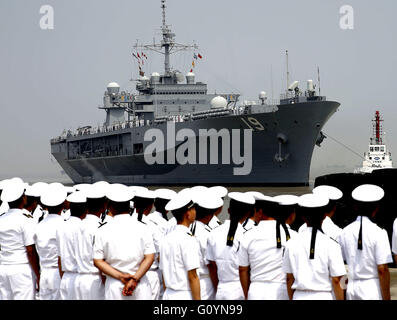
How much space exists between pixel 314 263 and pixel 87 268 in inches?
79.9

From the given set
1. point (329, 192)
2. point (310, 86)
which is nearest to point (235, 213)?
point (329, 192)

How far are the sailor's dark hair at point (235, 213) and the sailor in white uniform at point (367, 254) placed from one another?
2.69ft

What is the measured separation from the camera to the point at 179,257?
17.1 feet

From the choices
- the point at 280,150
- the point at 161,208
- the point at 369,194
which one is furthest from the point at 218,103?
the point at 369,194

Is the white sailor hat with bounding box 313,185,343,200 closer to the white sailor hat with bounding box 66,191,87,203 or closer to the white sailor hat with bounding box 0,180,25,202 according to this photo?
the white sailor hat with bounding box 66,191,87,203

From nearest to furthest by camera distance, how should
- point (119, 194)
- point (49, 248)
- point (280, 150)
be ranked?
point (119, 194), point (49, 248), point (280, 150)

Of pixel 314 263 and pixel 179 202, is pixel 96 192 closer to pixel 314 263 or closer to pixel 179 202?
pixel 179 202

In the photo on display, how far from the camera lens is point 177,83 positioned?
183ft

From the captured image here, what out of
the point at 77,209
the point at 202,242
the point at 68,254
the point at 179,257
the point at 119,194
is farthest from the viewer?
the point at 77,209

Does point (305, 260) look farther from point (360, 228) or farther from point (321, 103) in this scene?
point (321, 103)

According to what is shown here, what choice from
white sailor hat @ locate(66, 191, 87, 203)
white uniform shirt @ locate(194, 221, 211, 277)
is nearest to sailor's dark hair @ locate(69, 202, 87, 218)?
white sailor hat @ locate(66, 191, 87, 203)

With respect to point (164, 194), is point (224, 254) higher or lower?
lower

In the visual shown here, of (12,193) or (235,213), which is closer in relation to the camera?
(235,213)

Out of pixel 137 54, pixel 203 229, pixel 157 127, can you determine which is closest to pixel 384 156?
pixel 157 127
